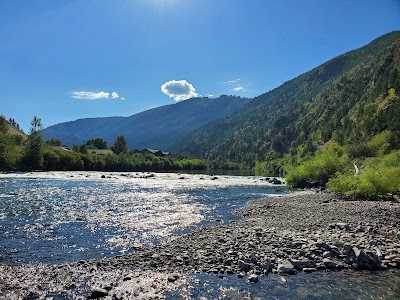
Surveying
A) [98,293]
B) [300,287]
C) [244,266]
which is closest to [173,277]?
[98,293]

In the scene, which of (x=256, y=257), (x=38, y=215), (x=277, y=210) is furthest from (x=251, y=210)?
(x=38, y=215)

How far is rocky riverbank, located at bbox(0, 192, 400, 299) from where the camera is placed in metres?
14.1

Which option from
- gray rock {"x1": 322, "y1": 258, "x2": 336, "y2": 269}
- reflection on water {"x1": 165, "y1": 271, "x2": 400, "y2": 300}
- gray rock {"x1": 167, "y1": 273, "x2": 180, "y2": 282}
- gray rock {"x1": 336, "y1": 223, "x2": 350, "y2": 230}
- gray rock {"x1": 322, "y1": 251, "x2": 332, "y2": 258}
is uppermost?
gray rock {"x1": 336, "y1": 223, "x2": 350, "y2": 230}

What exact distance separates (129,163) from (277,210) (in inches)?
5344

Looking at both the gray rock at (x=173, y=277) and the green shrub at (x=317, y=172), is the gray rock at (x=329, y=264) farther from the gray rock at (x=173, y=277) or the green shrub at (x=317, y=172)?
the green shrub at (x=317, y=172)

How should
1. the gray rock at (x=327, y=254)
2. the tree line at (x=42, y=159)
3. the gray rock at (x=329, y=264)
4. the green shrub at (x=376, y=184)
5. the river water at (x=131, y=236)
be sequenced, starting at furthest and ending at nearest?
the tree line at (x=42, y=159) < the green shrub at (x=376, y=184) < the gray rock at (x=327, y=254) < the gray rock at (x=329, y=264) < the river water at (x=131, y=236)

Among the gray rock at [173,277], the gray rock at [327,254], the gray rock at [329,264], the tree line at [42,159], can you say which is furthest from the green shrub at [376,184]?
the tree line at [42,159]

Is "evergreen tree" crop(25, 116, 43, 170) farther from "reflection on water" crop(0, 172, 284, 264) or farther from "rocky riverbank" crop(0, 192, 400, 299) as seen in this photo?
"rocky riverbank" crop(0, 192, 400, 299)

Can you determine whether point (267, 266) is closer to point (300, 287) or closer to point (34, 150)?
point (300, 287)

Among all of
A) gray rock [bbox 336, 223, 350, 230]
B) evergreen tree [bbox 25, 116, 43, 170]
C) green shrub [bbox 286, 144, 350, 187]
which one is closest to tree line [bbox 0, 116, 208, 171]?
evergreen tree [bbox 25, 116, 43, 170]

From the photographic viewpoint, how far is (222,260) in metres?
17.1

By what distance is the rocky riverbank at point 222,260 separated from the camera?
14148 millimetres

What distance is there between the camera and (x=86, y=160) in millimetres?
143125

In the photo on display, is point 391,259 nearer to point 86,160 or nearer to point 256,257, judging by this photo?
point 256,257
